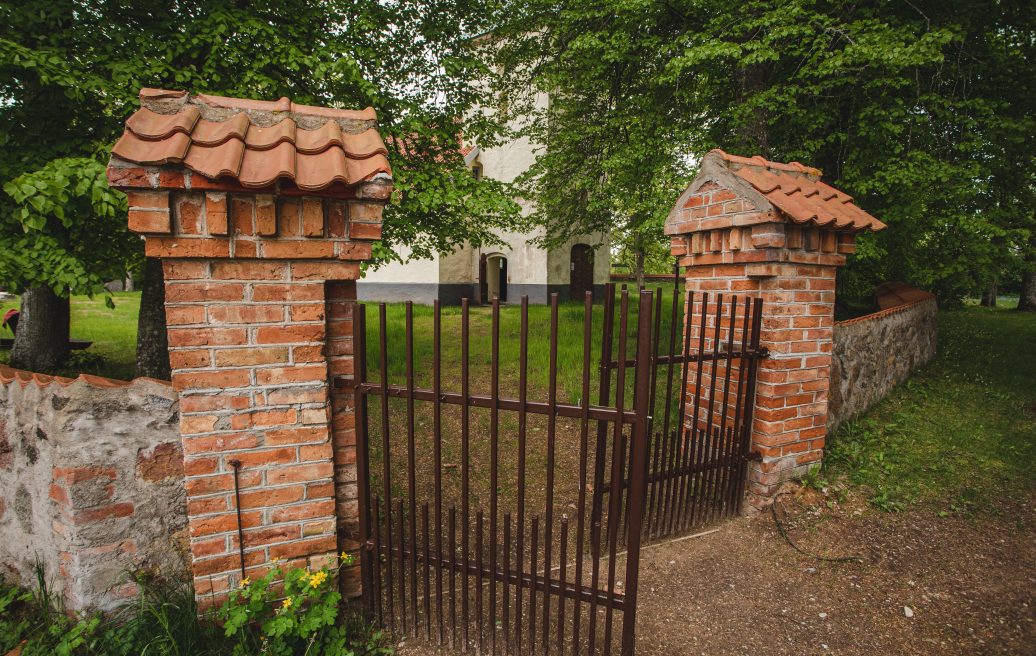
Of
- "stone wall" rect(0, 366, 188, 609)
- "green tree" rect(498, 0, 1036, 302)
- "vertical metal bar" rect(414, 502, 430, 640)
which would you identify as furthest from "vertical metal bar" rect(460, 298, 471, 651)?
"green tree" rect(498, 0, 1036, 302)

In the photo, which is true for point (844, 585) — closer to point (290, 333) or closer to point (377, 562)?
point (377, 562)

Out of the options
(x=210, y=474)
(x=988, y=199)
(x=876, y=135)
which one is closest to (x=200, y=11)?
(x=210, y=474)

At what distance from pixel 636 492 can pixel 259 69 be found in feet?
18.6

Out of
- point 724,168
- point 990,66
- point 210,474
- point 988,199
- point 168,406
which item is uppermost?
point 990,66

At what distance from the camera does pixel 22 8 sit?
13.1 feet

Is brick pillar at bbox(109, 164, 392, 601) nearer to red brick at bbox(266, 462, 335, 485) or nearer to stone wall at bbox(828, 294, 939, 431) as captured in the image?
red brick at bbox(266, 462, 335, 485)

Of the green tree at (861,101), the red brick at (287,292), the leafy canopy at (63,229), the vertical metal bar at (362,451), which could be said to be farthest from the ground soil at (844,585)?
the leafy canopy at (63,229)

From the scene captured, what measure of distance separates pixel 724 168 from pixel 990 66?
5.43 m

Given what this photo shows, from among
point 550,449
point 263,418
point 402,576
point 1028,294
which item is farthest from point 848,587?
point 1028,294

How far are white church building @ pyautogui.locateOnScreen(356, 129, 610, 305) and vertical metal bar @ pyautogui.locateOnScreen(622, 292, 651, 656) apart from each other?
13748 mm

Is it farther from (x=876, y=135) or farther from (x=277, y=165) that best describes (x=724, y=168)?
(x=876, y=135)

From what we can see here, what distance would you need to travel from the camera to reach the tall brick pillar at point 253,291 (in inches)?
68.1

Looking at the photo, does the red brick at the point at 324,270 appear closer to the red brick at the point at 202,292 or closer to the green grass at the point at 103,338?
the red brick at the point at 202,292

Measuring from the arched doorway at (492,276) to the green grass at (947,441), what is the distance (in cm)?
1380
